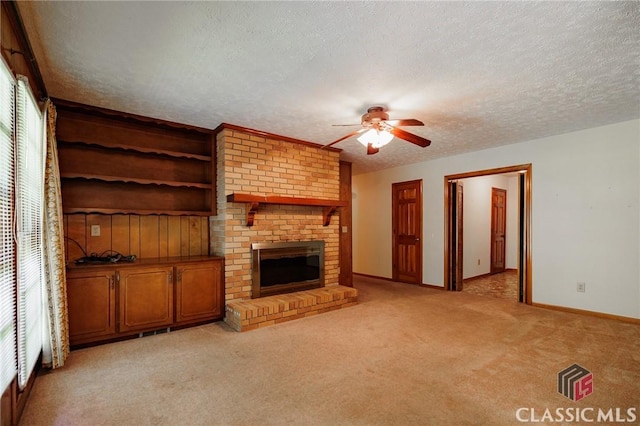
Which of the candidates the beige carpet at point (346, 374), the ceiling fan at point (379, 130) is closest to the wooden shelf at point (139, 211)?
the beige carpet at point (346, 374)

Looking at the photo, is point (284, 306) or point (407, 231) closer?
point (284, 306)

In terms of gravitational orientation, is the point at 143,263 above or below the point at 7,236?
below

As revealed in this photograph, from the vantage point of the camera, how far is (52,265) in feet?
8.39

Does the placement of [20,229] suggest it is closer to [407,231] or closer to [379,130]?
[379,130]

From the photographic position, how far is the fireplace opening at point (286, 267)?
160 inches

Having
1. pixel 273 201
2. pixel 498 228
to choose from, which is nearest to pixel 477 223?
pixel 498 228

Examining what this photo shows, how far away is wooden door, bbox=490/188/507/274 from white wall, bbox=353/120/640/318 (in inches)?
106

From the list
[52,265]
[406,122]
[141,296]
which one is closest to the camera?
[52,265]

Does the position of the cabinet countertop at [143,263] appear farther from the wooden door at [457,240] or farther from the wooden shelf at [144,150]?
the wooden door at [457,240]

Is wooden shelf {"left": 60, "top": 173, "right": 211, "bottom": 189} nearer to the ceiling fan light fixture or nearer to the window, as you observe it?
the window

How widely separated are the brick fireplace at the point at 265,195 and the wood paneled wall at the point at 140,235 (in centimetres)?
24

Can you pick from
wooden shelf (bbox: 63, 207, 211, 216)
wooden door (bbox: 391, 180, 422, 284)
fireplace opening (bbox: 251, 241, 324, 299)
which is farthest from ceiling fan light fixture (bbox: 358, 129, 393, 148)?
wooden door (bbox: 391, 180, 422, 284)

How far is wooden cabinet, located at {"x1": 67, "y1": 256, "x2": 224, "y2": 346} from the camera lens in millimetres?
2986

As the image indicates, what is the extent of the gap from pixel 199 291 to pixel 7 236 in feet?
6.84
